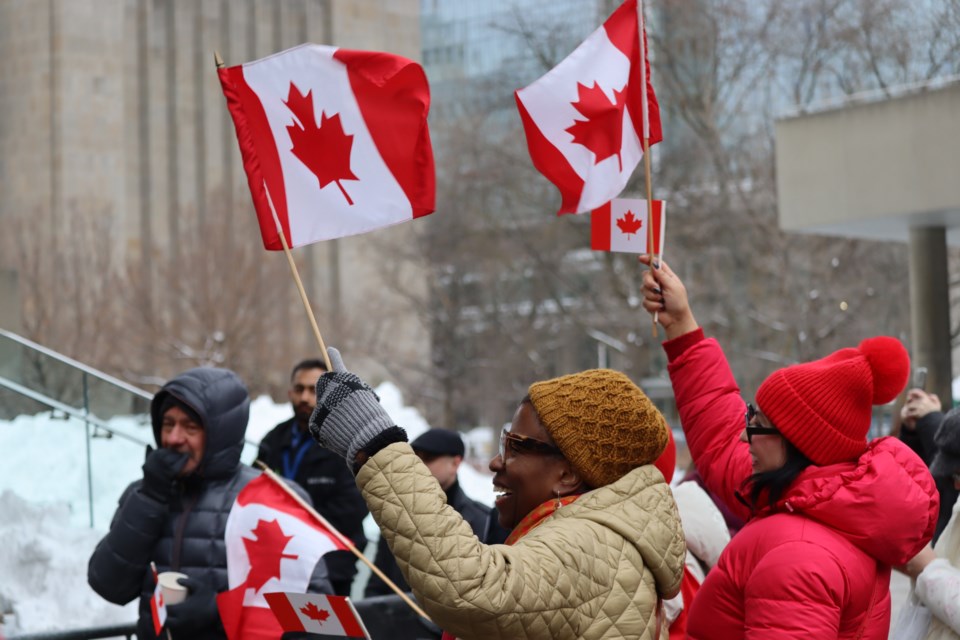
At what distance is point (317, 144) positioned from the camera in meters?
4.42

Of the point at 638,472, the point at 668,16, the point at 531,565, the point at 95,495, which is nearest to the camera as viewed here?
the point at 531,565

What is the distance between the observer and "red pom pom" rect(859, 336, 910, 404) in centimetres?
388

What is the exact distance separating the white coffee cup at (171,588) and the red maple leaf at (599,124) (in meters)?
2.10

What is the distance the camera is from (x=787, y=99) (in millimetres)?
36875

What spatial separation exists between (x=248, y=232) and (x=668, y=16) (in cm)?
1222

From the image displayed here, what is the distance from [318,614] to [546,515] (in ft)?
2.49

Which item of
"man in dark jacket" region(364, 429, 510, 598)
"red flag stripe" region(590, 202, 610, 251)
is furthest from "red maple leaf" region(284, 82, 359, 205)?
"man in dark jacket" region(364, 429, 510, 598)

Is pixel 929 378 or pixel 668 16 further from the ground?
pixel 668 16

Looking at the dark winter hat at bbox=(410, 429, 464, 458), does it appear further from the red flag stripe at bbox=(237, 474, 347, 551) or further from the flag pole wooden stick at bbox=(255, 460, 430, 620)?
the flag pole wooden stick at bbox=(255, 460, 430, 620)

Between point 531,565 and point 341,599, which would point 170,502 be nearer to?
point 341,599

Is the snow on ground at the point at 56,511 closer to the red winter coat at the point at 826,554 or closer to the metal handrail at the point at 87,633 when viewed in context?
the metal handrail at the point at 87,633

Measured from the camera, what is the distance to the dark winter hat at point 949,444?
517 cm

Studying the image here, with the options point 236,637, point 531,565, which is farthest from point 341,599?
point 236,637

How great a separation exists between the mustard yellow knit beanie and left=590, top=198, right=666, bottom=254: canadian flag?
169 centimetres
